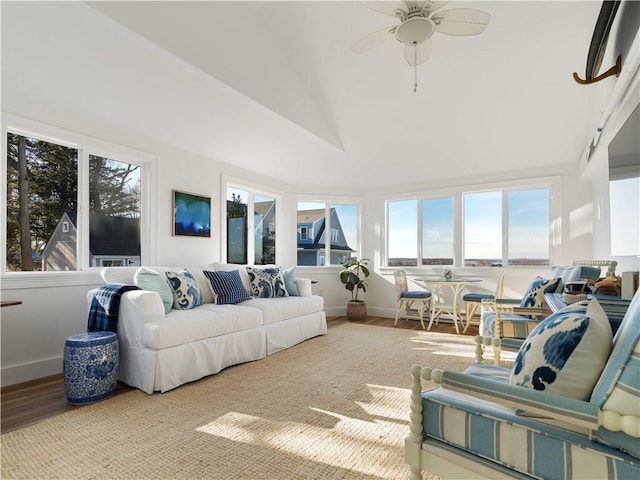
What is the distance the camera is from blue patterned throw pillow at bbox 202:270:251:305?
3781mm

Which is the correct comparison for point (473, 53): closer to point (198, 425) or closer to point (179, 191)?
point (179, 191)

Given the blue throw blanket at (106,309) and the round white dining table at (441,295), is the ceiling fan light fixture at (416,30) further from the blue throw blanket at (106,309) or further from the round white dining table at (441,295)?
the round white dining table at (441,295)

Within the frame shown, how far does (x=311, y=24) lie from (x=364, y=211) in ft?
11.5

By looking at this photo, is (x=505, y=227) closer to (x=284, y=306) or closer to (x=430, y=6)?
(x=284, y=306)

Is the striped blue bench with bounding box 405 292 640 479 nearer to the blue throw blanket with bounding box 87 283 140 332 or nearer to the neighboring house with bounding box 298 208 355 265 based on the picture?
the blue throw blanket with bounding box 87 283 140 332

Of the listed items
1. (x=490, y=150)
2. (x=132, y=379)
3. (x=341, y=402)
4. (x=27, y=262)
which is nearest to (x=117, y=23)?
(x=27, y=262)

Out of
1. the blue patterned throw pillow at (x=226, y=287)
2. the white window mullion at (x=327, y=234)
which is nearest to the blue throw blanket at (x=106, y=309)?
the blue patterned throw pillow at (x=226, y=287)

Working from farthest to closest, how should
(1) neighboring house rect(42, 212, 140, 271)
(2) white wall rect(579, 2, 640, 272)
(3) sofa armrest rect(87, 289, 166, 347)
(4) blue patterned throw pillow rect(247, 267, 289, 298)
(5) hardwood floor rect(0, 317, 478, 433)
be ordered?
(4) blue patterned throw pillow rect(247, 267, 289, 298) → (1) neighboring house rect(42, 212, 140, 271) → (3) sofa armrest rect(87, 289, 166, 347) → (5) hardwood floor rect(0, 317, 478, 433) → (2) white wall rect(579, 2, 640, 272)

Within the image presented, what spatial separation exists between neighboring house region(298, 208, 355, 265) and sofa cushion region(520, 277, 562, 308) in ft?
11.6

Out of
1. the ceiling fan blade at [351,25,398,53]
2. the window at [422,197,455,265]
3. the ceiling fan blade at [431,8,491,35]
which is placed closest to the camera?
the ceiling fan blade at [431,8,491,35]

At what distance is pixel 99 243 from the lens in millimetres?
3637

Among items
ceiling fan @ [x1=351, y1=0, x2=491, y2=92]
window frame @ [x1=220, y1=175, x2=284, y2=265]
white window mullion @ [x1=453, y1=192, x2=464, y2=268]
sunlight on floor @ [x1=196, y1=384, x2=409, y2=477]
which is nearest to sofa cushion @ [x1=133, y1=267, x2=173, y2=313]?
sunlight on floor @ [x1=196, y1=384, x2=409, y2=477]

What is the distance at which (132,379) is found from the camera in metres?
2.82

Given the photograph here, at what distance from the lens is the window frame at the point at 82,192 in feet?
9.49
